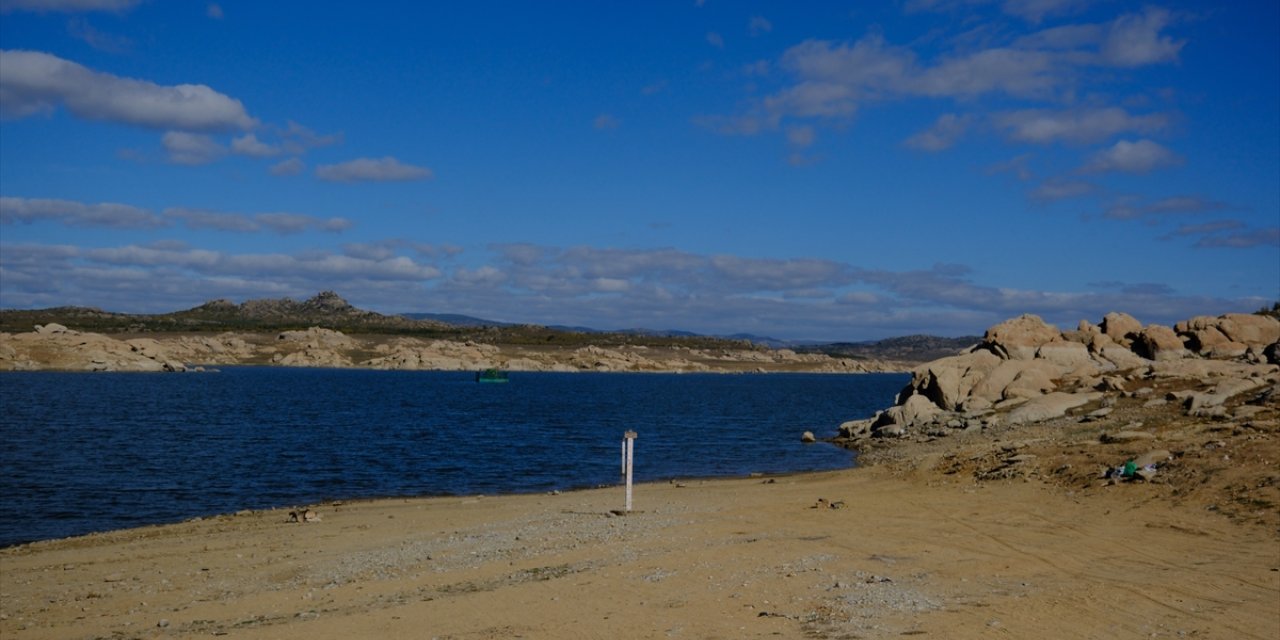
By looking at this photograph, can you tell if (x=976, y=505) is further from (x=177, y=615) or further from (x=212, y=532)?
(x=212, y=532)

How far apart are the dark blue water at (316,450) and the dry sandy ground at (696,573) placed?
6401 mm

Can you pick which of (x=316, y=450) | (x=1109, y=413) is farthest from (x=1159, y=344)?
(x=316, y=450)

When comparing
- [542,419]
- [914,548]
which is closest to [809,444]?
[542,419]

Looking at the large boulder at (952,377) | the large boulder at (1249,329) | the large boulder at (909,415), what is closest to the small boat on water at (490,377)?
the large boulder at (952,377)

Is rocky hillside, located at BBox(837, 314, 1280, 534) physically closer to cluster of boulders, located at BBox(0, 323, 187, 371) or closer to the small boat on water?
the small boat on water

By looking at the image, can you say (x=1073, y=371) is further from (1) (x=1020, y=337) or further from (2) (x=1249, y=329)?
(2) (x=1249, y=329)

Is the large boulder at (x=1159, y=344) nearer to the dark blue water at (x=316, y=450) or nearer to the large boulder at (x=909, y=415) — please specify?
the large boulder at (x=909, y=415)

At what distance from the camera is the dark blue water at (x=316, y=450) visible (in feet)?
92.6

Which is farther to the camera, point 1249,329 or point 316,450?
point 1249,329

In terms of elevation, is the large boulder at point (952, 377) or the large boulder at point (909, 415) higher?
the large boulder at point (952, 377)

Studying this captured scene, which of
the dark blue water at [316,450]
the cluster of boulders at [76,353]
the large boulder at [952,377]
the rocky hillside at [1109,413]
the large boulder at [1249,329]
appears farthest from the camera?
the cluster of boulders at [76,353]

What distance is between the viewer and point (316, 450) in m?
41.6

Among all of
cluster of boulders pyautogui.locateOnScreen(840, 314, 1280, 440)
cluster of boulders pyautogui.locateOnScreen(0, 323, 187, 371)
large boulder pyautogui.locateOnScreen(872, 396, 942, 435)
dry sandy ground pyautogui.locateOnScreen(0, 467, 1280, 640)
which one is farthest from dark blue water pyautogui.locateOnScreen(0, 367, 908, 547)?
cluster of boulders pyautogui.locateOnScreen(0, 323, 187, 371)

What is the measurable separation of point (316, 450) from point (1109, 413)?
3409cm
